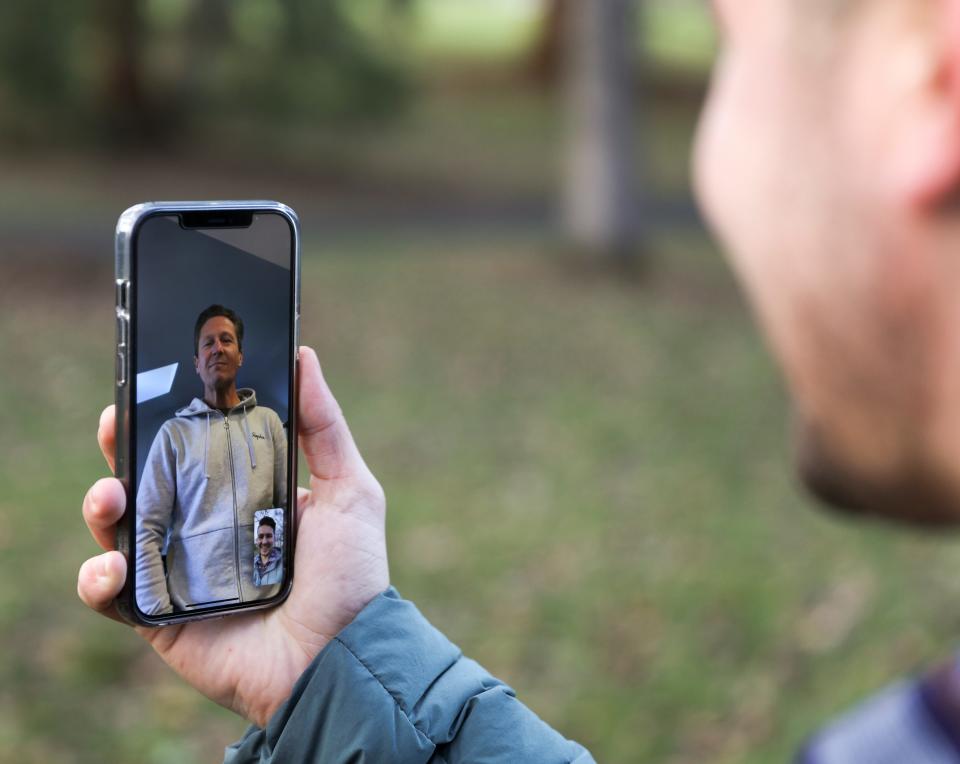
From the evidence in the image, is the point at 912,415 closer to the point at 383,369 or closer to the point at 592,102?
the point at 383,369

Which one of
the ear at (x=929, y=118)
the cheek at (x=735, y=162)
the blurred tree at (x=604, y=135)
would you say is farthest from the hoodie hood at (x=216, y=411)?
the blurred tree at (x=604, y=135)

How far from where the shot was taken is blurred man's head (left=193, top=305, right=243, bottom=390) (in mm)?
1316

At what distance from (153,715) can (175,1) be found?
10647 millimetres

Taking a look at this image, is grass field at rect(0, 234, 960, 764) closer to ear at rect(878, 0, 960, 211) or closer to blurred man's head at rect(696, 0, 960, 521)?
blurred man's head at rect(696, 0, 960, 521)

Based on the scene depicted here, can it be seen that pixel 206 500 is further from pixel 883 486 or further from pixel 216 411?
pixel 883 486

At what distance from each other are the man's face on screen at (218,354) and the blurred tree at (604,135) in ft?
28.6

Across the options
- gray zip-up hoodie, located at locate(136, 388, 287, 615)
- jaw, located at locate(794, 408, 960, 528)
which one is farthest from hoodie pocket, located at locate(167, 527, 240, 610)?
jaw, located at locate(794, 408, 960, 528)

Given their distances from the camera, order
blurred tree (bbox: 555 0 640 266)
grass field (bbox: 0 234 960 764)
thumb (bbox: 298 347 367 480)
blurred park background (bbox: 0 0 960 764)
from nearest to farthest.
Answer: thumb (bbox: 298 347 367 480)
grass field (bbox: 0 234 960 764)
blurred park background (bbox: 0 0 960 764)
blurred tree (bbox: 555 0 640 266)

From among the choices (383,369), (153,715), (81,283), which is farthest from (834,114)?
(81,283)

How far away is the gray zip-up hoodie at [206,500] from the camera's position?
1.31 meters

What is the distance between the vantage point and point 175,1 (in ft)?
42.0

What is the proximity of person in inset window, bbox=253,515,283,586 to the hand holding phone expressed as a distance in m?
0.03

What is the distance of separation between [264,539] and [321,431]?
0.45ft

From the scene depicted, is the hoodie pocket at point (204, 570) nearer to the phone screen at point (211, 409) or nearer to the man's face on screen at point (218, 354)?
the phone screen at point (211, 409)
